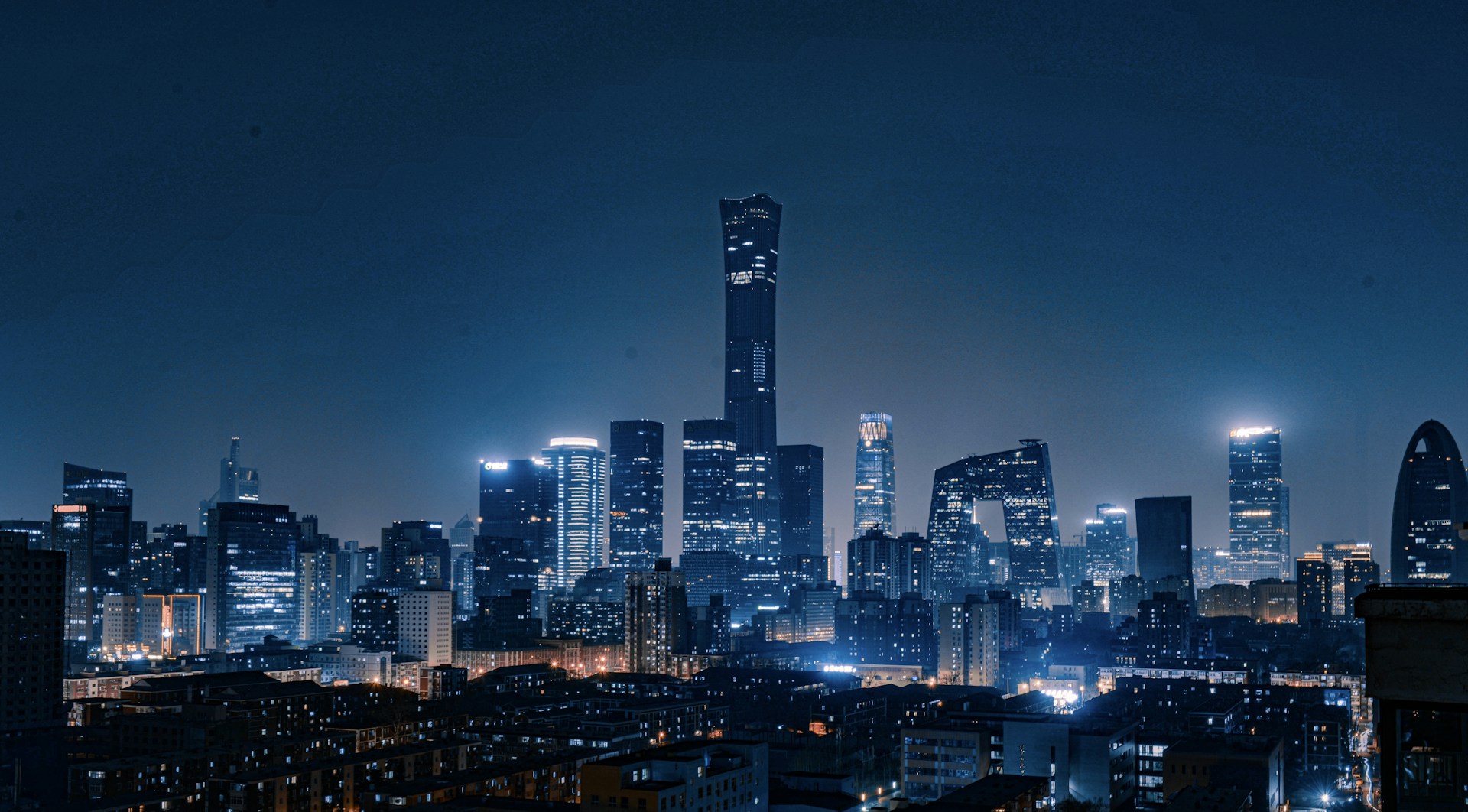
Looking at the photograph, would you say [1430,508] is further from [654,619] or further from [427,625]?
[427,625]

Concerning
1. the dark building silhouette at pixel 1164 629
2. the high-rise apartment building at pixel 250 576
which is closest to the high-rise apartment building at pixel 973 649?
the dark building silhouette at pixel 1164 629

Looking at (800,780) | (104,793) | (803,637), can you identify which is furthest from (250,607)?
(800,780)

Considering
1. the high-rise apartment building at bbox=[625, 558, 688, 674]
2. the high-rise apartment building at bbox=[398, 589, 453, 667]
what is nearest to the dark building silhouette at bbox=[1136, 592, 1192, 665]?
the high-rise apartment building at bbox=[625, 558, 688, 674]

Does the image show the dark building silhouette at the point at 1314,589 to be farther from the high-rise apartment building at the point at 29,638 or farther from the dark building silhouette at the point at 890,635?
the high-rise apartment building at the point at 29,638

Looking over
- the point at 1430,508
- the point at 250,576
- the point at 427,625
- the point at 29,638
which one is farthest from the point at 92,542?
the point at 1430,508

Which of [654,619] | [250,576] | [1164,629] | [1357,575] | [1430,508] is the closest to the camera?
[1430,508]

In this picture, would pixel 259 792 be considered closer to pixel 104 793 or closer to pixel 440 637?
pixel 104 793
